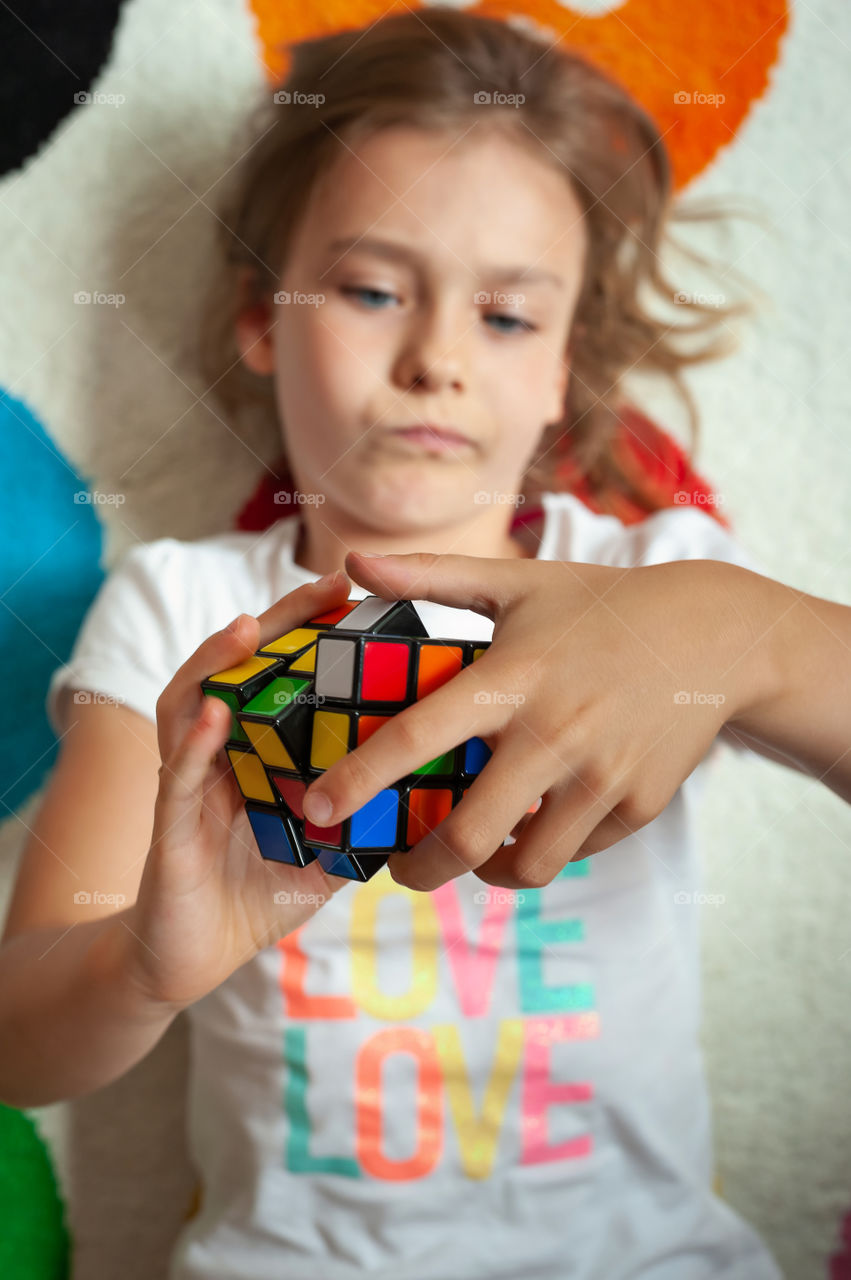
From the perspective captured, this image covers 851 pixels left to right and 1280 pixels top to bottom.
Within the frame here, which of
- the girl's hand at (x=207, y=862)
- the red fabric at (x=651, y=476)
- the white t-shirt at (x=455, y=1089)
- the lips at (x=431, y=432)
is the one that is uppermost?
the red fabric at (x=651, y=476)

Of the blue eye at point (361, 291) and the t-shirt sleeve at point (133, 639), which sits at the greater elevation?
the blue eye at point (361, 291)

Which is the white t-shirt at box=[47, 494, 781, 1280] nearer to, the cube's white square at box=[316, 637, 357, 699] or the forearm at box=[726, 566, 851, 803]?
the forearm at box=[726, 566, 851, 803]

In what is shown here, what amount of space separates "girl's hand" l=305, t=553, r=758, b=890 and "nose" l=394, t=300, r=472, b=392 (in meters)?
0.29

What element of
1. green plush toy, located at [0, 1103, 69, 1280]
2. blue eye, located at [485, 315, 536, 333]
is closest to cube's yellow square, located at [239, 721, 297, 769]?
blue eye, located at [485, 315, 536, 333]

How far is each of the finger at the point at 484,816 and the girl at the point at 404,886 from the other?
0.46 ft

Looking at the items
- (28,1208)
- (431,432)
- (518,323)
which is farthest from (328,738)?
(28,1208)

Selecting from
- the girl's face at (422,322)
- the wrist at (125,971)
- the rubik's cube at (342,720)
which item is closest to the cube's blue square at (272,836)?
the rubik's cube at (342,720)

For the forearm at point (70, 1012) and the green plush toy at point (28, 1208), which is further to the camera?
the green plush toy at point (28, 1208)

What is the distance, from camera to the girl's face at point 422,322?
2.65 feet

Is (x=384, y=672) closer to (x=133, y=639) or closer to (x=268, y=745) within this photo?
(x=268, y=745)

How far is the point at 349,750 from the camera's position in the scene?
0.50 m

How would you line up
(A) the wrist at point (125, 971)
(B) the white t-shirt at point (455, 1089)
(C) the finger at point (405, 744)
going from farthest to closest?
(B) the white t-shirt at point (455, 1089) < (A) the wrist at point (125, 971) < (C) the finger at point (405, 744)

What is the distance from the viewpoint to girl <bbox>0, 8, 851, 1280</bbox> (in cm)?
67

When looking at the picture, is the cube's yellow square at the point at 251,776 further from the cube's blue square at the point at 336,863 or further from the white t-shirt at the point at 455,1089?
the white t-shirt at the point at 455,1089
